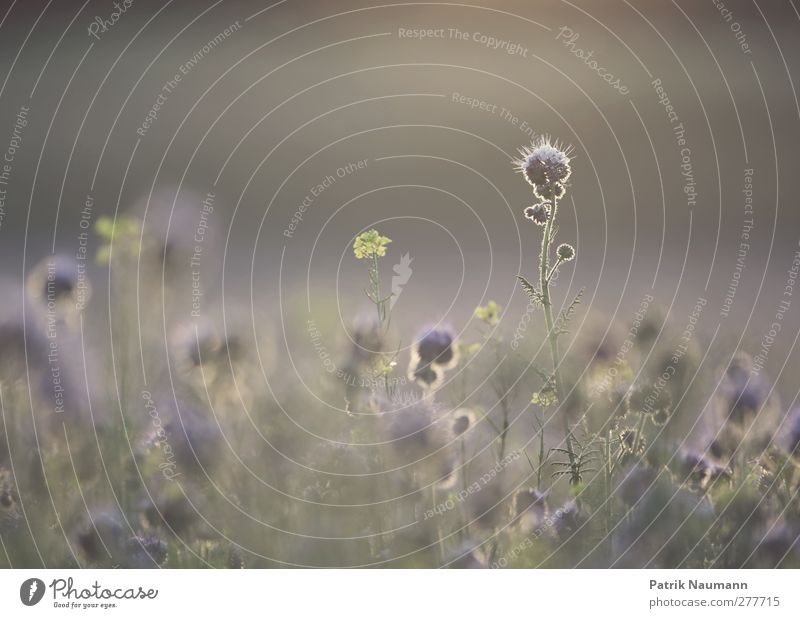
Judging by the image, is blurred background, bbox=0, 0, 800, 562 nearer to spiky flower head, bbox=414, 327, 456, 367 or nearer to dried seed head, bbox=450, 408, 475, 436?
spiky flower head, bbox=414, 327, 456, 367

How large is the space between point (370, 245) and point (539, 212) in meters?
0.49

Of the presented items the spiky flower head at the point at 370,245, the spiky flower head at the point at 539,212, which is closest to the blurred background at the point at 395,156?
the spiky flower head at the point at 370,245

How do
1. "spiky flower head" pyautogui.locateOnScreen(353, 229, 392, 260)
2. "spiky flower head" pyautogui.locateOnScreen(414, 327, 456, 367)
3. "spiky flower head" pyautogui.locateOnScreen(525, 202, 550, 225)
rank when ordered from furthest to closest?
"spiky flower head" pyautogui.locateOnScreen(353, 229, 392, 260), "spiky flower head" pyautogui.locateOnScreen(414, 327, 456, 367), "spiky flower head" pyautogui.locateOnScreen(525, 202, 550, 225)

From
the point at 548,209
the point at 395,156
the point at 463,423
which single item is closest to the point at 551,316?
the point at 548,209

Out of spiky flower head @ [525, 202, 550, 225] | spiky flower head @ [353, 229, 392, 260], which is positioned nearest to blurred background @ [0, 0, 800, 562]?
spiky flower head @ [353, 229, 392, 260]

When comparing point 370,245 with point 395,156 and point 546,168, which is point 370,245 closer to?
point 395,156

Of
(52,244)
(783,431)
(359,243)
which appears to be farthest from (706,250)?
(52,244)

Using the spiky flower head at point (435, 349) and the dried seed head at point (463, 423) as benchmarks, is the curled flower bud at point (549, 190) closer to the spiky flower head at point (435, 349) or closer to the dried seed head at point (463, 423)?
the spiky flower head at point (435, 349)

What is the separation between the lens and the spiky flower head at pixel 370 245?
2404 millimetres

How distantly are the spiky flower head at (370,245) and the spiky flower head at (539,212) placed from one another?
1.47 feet

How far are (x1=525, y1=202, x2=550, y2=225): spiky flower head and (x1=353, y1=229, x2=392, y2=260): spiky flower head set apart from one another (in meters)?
0.45

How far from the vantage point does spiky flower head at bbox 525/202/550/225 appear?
2.12 metres

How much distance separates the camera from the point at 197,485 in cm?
226
